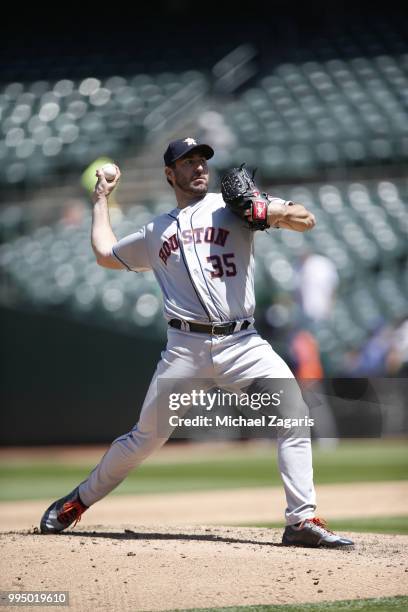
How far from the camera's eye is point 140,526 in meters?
5.01

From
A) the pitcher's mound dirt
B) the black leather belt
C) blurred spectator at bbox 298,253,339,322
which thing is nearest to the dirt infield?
the pitcher's mound dirt

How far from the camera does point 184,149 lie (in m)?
4.29

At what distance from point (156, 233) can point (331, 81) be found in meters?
12.0

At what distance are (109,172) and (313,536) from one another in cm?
188

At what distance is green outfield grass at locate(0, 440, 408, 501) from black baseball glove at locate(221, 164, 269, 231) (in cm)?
407

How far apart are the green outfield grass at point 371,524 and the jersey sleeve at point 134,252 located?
1893 millimetres

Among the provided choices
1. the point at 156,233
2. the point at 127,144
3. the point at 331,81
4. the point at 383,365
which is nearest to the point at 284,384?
the point at 156,233

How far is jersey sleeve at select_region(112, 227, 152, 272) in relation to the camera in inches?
175

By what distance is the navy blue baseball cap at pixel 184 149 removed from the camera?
14.0 ft

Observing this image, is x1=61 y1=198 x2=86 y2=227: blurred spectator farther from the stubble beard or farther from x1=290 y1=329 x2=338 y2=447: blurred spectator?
the stubble beard

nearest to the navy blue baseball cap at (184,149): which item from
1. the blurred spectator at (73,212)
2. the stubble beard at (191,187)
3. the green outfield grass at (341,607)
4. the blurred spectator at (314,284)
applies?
the stubble beard at (191,187)

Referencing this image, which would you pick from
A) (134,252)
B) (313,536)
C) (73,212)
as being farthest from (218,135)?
(313,536)

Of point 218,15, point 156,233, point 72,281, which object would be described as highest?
point 218,15

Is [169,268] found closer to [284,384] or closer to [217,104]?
[284,384]
